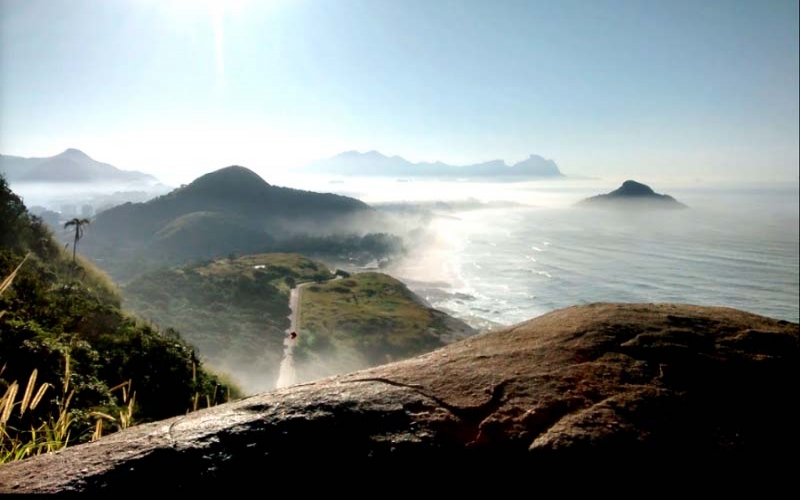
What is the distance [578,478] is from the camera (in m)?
2.57

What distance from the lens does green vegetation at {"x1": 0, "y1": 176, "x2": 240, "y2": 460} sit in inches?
190

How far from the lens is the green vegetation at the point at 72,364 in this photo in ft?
15.9

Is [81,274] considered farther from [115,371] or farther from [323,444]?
[323,444]

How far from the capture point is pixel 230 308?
3189 inches

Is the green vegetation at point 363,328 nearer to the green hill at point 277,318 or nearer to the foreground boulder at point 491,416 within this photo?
the green hill at point 277,318

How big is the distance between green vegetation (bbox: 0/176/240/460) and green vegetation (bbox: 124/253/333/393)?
24.8 meters

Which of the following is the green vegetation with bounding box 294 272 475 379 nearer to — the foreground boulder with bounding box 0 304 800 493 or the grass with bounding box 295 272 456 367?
the grass with bounding box 295 272 456 367

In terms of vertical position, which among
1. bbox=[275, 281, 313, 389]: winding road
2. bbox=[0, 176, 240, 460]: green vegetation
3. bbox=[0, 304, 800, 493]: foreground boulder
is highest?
bbox=[0, 304, 800, 493]: foreground boulder

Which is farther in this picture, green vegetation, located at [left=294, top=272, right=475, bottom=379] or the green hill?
green vegetation, located at [left=294, top=272, right=475, bottom=379]

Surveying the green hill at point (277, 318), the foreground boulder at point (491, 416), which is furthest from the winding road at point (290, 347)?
the foreground boulder at point (491, 416)

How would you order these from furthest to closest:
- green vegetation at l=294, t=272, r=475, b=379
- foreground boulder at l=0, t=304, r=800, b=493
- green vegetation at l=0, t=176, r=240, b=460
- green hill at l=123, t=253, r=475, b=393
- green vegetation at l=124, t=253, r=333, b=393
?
1. green vegetation at l=294, t=272, r=475, b=379
2. green hill at l=123, t=253, r=475, b=393
3. green vegetation at l=124, t=253, r=333, b=393
4. green vegetation at l=0, t=176, r=240, b=460
5. foreground boulder at l=0, t=304, r=800, b=493

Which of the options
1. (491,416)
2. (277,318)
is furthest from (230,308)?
(491,416)

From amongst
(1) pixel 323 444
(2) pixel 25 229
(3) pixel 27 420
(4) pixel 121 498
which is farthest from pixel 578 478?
(2) pixel 25 229

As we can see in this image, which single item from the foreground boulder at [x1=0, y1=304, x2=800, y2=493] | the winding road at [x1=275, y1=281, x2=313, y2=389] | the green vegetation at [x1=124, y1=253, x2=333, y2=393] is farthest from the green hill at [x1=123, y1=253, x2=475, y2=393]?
the foreground boulder at [x1=0, y1=304, x2=800, y2=493]
